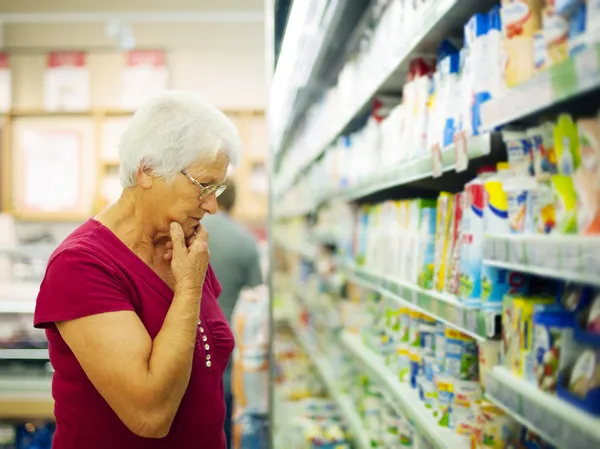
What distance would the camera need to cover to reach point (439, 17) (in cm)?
175

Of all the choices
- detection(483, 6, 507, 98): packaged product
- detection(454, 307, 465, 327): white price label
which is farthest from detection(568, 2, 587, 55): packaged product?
detection(454, 307, 465, 327): white price label

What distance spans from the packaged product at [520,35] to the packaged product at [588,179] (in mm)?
310

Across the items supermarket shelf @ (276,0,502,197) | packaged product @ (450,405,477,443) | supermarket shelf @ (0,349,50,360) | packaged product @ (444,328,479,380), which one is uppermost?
supermarket shelf @ (276,0,502,197)

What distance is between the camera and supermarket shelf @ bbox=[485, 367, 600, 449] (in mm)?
995

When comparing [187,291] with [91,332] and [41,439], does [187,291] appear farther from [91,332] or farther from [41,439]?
[41,439]

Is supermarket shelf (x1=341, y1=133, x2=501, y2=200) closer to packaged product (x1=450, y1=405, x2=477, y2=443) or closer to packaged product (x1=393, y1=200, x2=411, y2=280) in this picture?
packaged product (x1=393, y1=200, x2=411, y2=280)

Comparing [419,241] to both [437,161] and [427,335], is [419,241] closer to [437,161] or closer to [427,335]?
[427,335]

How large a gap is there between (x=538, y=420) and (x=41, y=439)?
2764 millimetres

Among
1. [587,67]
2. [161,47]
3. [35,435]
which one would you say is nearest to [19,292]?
[35,435]

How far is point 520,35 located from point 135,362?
1.04m

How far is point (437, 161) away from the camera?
1803 mm

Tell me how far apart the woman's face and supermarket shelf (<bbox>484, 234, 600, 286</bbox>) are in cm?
65

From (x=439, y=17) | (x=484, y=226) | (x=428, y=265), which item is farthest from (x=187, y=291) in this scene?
(x=439, y=17)

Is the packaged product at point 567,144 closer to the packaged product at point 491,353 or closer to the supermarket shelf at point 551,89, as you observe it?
the supermarket shelf at point 551,89
